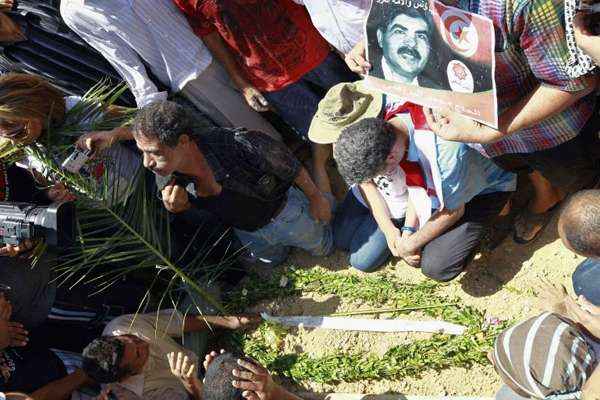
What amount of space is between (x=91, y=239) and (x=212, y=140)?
0.83 meters

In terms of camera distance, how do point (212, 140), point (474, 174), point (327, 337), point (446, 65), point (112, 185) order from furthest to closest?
point (327, 337), point (112, 185), point (212, 140), point (474, 174), point (446, 65)

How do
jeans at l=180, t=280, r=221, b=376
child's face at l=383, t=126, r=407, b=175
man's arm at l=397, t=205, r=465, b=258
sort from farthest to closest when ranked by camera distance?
jeans at l=180, t=280, r=221, b=376 → man's arm at l=397, t=205, r=465, b=258 → child's face at l=383, t=126, r=407, b=175

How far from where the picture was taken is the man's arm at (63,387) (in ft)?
12.8

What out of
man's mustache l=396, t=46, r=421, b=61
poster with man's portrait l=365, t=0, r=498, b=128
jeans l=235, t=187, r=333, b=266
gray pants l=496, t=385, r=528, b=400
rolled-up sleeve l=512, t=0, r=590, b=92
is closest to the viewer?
rolled-up sleeve l=512, t=0, r=590, b=92

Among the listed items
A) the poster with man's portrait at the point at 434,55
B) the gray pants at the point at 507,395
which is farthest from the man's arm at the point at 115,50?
the gray pants at the point at 507,395

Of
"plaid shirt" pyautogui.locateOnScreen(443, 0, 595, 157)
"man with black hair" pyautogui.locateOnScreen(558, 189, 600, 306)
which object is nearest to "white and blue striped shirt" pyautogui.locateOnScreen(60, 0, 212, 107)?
"plaid shirt" pyautogui.locateOnScreen(443, 0, 595, 157)

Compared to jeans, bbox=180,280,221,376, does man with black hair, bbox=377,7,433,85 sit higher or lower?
higher

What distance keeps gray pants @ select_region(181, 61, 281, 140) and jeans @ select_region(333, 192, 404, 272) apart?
742 millimetres

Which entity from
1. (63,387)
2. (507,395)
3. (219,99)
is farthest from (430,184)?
(63,387)

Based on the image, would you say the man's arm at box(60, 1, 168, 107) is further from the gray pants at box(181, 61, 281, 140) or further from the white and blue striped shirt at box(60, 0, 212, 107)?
the gray pants at box(181, 61, 281, 140)

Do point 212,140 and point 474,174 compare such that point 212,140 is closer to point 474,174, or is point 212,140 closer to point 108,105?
point 108,105

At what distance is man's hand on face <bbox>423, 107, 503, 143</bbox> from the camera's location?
2851 mm

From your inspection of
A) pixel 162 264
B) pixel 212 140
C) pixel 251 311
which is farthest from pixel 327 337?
pixel 212 140

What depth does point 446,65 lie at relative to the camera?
2.64 meters
